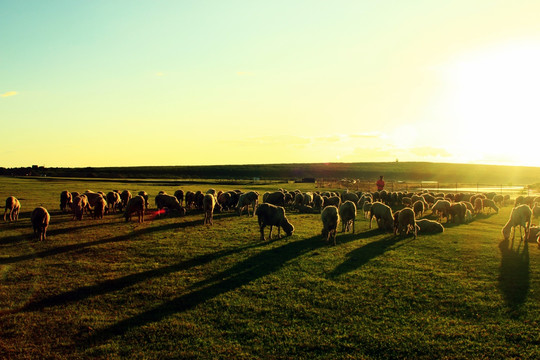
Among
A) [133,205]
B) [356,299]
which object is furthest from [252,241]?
[133,205]

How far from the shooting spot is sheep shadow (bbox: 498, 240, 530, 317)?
8.90m

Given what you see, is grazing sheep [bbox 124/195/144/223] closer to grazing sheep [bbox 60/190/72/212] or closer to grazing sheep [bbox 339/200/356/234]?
grazing sheep [bbox 60/190/72/212]

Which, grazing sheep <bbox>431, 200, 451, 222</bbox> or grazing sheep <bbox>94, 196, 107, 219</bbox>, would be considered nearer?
grazing sheep <bbox>94, 196, 107, 219</bbox>

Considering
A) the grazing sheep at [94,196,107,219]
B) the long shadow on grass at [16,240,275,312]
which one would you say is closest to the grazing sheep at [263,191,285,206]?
the grazing sheep at [94,196,107,219]

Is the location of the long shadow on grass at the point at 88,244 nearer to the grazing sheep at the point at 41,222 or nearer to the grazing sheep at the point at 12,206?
the grazing sheep at the point at 41,222

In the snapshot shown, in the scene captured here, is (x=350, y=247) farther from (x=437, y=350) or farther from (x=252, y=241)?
(x=437, y=350)

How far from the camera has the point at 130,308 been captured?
848 centimetres

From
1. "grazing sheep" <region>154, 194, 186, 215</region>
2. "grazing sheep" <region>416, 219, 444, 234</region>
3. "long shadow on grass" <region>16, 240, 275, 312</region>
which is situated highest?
"grazing sheep" <region>154, 194, 186, 215</region>

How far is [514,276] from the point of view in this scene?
36.1 ft

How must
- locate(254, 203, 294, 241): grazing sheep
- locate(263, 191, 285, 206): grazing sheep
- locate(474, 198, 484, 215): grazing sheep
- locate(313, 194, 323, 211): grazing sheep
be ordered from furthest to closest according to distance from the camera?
locate(313, 194, 323, 211): grazing sheep, locate(474, 198, 484, 215): grazing sheep, locate(263, 191, 285, 206): grazing sheep, locate(254, 203, 294, 241): grazing sheep

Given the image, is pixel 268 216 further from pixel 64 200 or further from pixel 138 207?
pixel 64 200

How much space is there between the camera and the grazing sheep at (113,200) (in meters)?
25.8

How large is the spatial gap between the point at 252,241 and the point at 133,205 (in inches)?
382

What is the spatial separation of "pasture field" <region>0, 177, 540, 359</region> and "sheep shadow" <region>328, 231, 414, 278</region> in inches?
3.0
